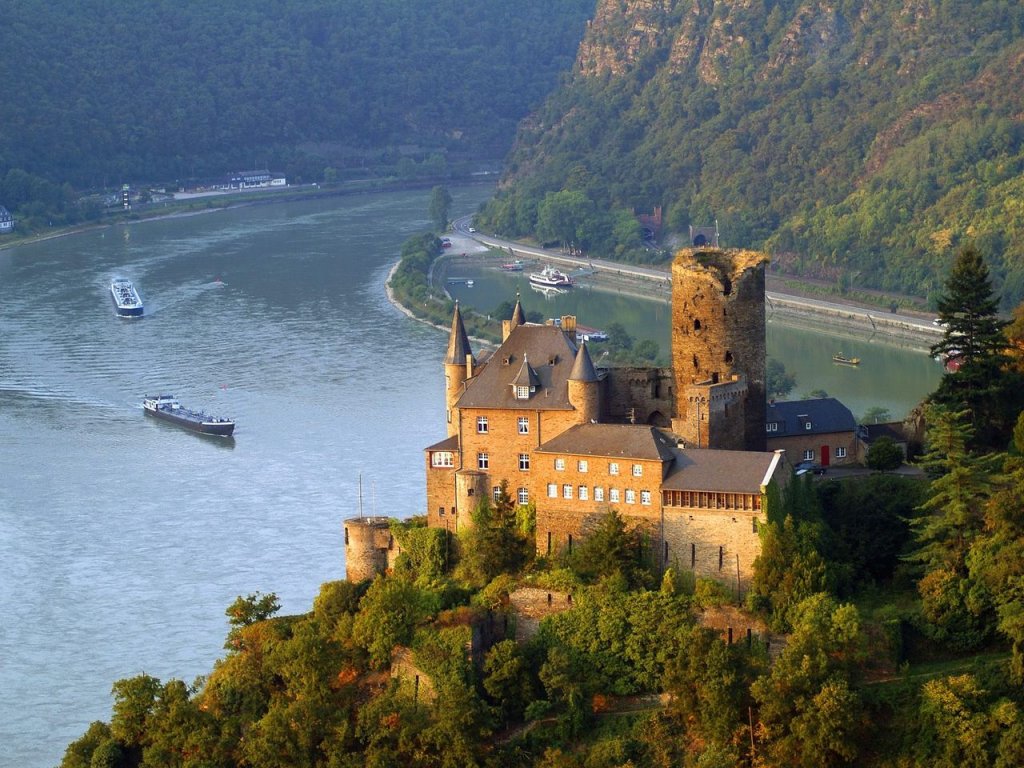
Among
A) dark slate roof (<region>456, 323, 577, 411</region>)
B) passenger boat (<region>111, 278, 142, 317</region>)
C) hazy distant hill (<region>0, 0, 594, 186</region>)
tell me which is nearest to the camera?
dark slate roof (<region>456, 323, 577, 411</region>)

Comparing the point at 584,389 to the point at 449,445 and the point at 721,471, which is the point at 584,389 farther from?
the point at 721,471

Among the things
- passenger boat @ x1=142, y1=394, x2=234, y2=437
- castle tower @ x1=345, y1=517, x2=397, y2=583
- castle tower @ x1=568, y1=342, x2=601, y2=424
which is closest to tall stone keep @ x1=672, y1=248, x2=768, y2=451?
castle tower @ x1=568, y1=342, x2=601, y2=424

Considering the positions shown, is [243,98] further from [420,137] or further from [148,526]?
[148,526]

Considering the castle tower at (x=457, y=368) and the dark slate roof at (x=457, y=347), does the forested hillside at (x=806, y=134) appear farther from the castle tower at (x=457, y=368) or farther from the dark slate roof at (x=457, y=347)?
the castle tower at (x=457, y=368)

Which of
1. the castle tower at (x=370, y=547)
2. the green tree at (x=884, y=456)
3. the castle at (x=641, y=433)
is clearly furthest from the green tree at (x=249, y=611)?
the green tree at (x=884, y=456)

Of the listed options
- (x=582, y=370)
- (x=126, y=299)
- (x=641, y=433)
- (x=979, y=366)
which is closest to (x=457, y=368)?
(x=582, y=370)

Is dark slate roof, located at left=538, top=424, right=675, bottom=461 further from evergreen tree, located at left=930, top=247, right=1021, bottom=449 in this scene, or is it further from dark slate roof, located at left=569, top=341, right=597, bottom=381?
evergreen tree, located at left=930, top=247, right=1021, bottom=449
